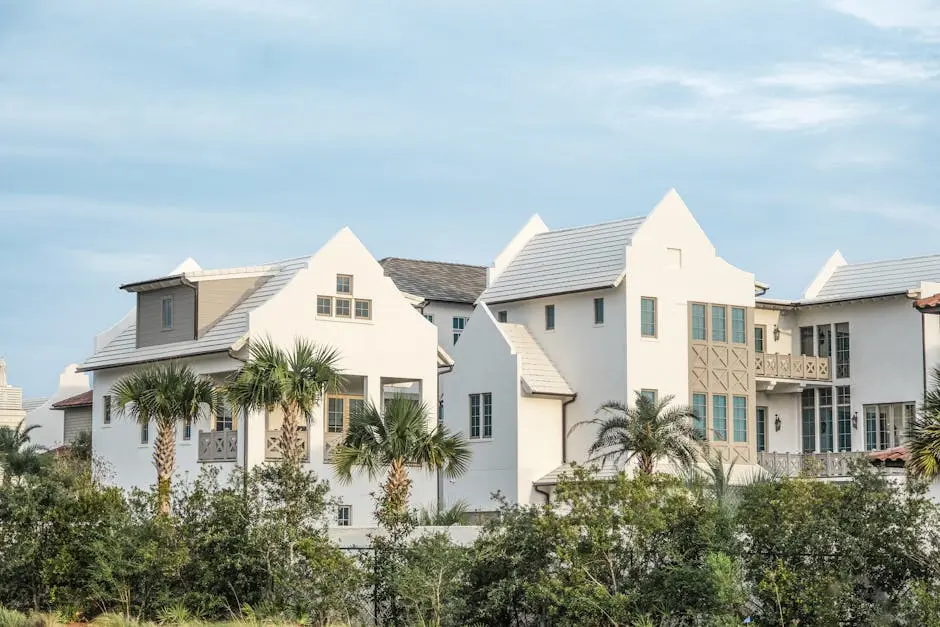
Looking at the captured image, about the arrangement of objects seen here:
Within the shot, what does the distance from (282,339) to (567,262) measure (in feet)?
41.3

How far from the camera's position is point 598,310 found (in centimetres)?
5269

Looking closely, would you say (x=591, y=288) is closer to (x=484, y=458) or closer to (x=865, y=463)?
(x=484, y=458)

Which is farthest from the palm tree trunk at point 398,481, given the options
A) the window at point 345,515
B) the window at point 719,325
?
the window at point 719,325

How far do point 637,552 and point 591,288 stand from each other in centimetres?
2560

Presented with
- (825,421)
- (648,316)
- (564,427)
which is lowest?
(564,427)

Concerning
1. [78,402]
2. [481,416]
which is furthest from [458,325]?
[78,402]

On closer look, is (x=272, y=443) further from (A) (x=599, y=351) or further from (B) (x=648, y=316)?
(B) (x=648, y=316)

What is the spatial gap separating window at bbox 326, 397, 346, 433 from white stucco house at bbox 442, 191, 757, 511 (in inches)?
225

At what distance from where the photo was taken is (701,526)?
2614cm

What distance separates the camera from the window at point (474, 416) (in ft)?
174

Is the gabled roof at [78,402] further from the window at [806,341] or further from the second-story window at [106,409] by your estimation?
the window at [806,341]

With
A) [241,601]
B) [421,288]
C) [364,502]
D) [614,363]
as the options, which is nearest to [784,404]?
[614,363]

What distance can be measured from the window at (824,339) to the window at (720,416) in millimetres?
6410

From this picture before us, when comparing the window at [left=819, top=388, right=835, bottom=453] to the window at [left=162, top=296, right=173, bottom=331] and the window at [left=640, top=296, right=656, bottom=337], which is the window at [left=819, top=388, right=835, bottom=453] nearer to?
the window at [left=640, top=296, right=656, bottom=337]
